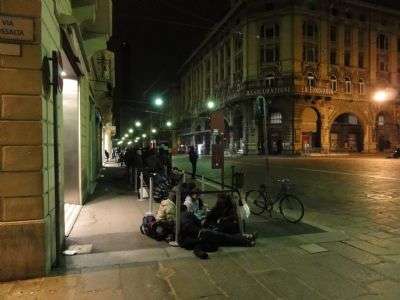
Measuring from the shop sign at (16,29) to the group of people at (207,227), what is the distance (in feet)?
11.7

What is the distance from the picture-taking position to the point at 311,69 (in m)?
49.1

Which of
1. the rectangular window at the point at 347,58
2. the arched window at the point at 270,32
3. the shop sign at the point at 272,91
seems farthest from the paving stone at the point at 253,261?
the rectangular window at the point at 347,58

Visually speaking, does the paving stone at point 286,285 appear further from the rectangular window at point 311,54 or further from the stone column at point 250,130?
the rectangular window at point 311,54

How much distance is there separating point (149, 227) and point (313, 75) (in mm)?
46128

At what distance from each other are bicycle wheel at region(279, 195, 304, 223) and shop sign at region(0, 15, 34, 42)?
629 centimetres

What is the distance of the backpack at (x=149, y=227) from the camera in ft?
22.8

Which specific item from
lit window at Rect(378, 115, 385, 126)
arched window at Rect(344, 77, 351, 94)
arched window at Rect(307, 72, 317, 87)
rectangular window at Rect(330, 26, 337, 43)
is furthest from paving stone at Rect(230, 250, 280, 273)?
lit window at Rect(378, 115, 385, 126)

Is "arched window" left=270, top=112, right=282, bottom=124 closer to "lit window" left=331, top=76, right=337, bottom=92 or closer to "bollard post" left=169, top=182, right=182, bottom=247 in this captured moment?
"lit window" left=331, top=76, right=337, bottom=92

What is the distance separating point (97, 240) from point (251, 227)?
3090mm

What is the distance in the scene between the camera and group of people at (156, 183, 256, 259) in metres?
6.19

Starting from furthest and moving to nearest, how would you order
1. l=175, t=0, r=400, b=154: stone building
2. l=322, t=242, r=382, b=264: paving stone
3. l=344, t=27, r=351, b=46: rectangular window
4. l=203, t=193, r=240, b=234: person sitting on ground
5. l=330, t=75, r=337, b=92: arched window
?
l=344, t=27, r=351, b=46: rectangular window
l=330, t=75, r=337, b=92: arched window
l=175, t=0, r=400, b=154: stone building
l=203, t=193, r=240, b=234: person sitting on ground
l=322, t=242, r=382, b=264: paving stone

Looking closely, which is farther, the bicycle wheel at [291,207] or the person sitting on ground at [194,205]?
the bicycle wheel at [291,207]

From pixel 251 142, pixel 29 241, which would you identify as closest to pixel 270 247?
A: pixel 29 241

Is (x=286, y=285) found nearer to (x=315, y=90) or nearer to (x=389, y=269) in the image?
(x=389, y=269)
